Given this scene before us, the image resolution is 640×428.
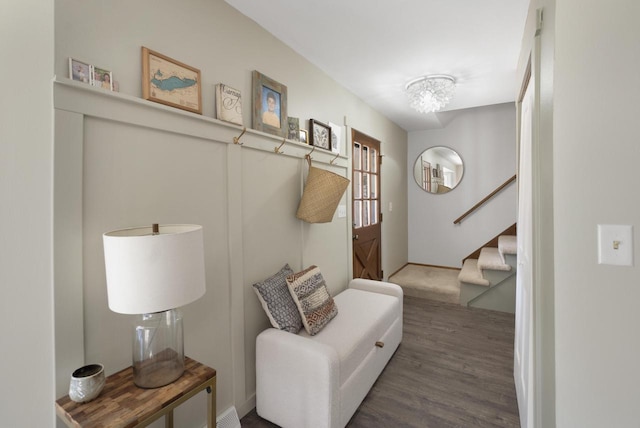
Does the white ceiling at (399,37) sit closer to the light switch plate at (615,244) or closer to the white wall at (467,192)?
the white wall at (467,192)

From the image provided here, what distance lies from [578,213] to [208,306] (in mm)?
1665

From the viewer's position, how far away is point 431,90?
2.68 metres

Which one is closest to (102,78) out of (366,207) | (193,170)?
(193,170)

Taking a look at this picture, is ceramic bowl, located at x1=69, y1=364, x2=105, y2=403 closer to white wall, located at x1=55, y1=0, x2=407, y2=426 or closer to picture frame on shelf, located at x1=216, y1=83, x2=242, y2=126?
white wall, located at x1=55, y1=0, x2=407, y2=426

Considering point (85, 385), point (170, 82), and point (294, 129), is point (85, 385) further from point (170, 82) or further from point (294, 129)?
Answer: point (294, 129)

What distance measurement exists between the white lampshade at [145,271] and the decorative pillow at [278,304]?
0.74m

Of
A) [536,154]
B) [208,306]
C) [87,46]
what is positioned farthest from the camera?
[208,306]

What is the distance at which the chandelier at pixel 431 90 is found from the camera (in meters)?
2.64

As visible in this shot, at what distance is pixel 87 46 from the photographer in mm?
1072

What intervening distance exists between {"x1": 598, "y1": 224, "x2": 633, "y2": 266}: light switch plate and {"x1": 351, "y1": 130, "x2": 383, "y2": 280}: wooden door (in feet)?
7.23

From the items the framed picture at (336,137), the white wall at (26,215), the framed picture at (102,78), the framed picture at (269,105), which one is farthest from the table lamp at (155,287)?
the framed picture at (336,137)

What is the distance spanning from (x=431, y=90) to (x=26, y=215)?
9.57ft

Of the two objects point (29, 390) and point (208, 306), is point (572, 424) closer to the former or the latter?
point (208, 306)

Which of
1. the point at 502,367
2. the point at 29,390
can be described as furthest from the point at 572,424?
the point at 29,390
